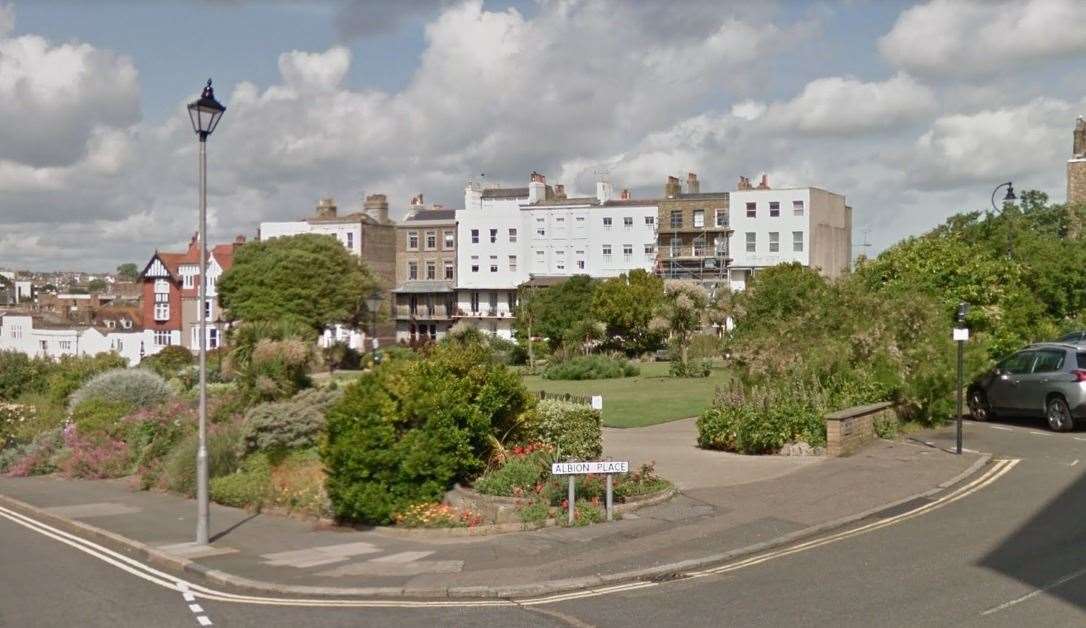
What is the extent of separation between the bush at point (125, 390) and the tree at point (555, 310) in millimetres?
35893

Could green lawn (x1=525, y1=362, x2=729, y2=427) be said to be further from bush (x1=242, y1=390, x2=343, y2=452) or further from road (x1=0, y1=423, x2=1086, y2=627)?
road (x1=0, y1=423, x2=1086, y2=627)

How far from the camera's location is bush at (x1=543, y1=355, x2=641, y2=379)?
50.8 m

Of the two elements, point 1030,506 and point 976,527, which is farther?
point 1030,506

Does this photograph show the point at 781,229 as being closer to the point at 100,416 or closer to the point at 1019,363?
the point at 1019,363

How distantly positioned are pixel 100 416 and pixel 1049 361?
23030 millimetres

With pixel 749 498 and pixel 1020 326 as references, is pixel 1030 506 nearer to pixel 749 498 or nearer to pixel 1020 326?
pixel 749 498

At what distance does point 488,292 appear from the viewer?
88.2 m

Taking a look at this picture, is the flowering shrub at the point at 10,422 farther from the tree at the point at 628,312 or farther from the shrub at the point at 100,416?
the tree at the point at 628,312

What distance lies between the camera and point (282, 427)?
798 inches

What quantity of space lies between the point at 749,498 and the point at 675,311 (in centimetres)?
3424

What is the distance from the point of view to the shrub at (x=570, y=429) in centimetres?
1644

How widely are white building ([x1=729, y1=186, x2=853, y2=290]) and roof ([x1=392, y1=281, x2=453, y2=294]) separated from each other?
24356mm

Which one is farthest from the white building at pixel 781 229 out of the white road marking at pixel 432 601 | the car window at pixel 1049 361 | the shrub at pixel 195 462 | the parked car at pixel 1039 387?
the white road marking at pixel 432 601

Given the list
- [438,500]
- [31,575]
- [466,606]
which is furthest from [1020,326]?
[31,575]
